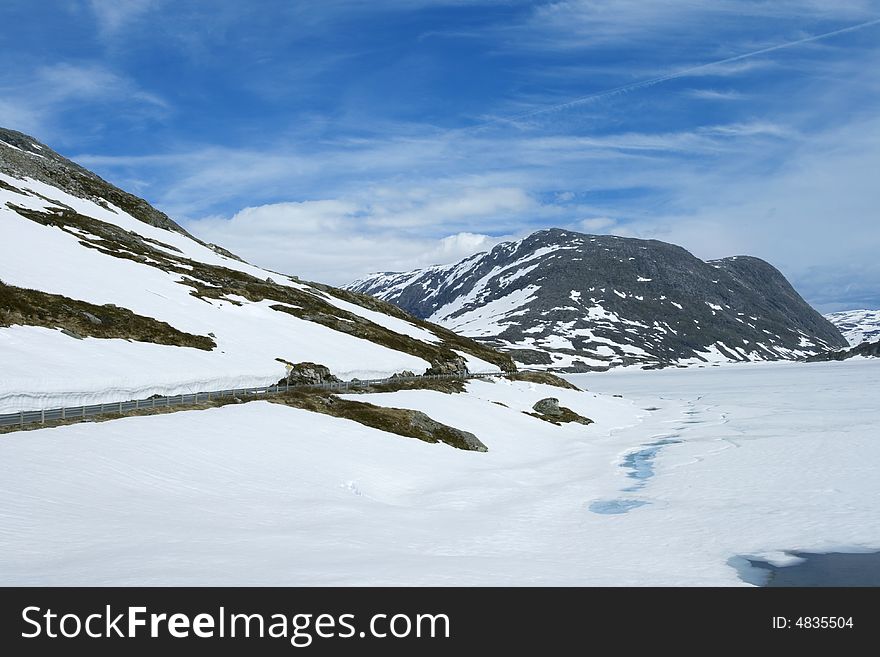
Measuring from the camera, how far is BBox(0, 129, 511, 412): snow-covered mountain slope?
159ft

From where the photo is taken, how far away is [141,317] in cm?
6588

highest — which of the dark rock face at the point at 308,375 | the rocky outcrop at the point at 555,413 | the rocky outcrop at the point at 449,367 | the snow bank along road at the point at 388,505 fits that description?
the rocky outcrop at the point at 449,367

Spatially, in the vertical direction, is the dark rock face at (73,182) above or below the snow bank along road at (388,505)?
above

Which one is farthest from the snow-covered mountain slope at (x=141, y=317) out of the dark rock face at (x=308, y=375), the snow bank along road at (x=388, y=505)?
the snow bank along road at (x=388, y=505)

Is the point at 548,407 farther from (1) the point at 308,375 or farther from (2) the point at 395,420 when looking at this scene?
(2) the point at 395,420

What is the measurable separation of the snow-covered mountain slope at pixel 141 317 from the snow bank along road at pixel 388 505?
33.6ft

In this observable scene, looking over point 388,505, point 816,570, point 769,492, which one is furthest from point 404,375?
point 816,570

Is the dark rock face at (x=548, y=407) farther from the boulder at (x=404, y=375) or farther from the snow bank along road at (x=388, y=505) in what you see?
the snow bank along road at (x=388, y=505)

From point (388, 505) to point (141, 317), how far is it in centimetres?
4497

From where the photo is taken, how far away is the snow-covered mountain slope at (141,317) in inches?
1911

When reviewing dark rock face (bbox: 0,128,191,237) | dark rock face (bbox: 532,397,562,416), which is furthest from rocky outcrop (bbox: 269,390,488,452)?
dark rock face (bbox: 0,128,191,237)

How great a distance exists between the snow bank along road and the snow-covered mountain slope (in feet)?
33.6

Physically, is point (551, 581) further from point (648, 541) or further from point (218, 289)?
point (218, 289)
